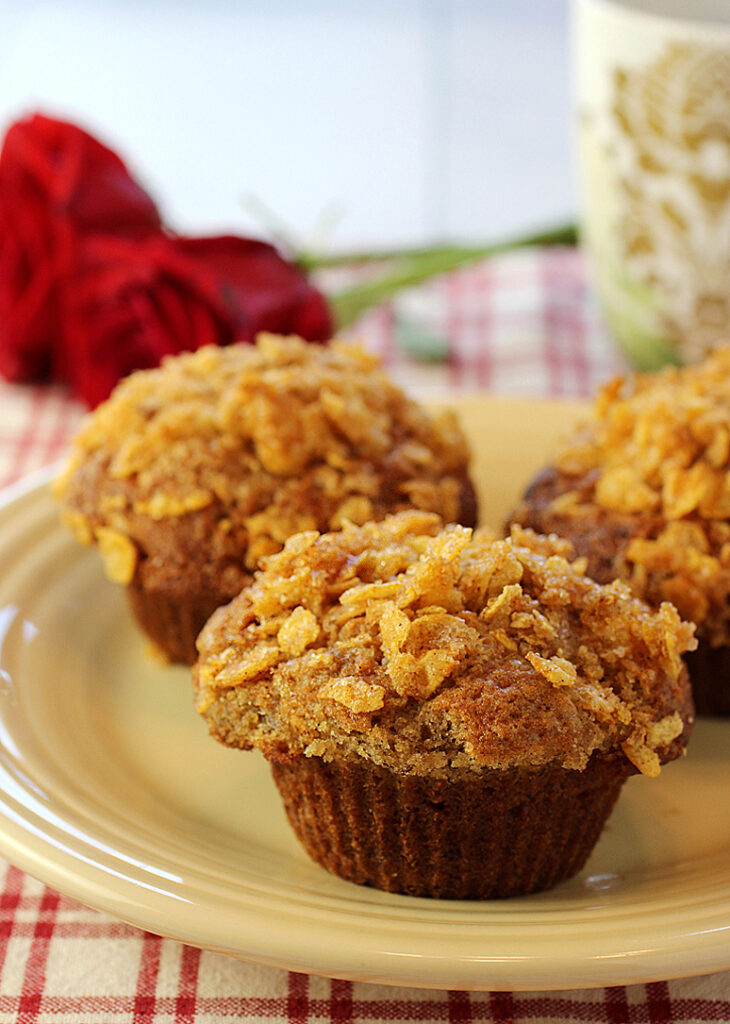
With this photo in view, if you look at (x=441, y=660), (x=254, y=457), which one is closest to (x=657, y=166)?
(x=254, y=457)

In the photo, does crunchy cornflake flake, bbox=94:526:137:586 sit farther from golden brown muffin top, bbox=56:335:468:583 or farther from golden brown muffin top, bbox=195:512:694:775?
golden brown muffin top, bbox=195:512:694:775

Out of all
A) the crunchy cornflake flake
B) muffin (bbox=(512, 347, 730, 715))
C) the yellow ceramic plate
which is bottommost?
the yellow ceramic plate

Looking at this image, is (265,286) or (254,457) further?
(265,286)

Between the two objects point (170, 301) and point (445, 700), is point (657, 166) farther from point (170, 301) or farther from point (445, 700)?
point (445, 700)

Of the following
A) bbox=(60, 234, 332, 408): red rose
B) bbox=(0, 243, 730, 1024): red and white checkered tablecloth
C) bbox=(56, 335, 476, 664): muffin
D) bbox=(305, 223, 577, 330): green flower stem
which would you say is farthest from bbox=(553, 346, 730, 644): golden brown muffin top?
bbox=(305, 223, 577, 330): green flower stem

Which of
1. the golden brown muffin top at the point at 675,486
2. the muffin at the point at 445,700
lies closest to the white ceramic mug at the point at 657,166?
the golden brown muffin top at the point at 675,486

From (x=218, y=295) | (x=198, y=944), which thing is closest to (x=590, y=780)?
(x=198, y=944)
